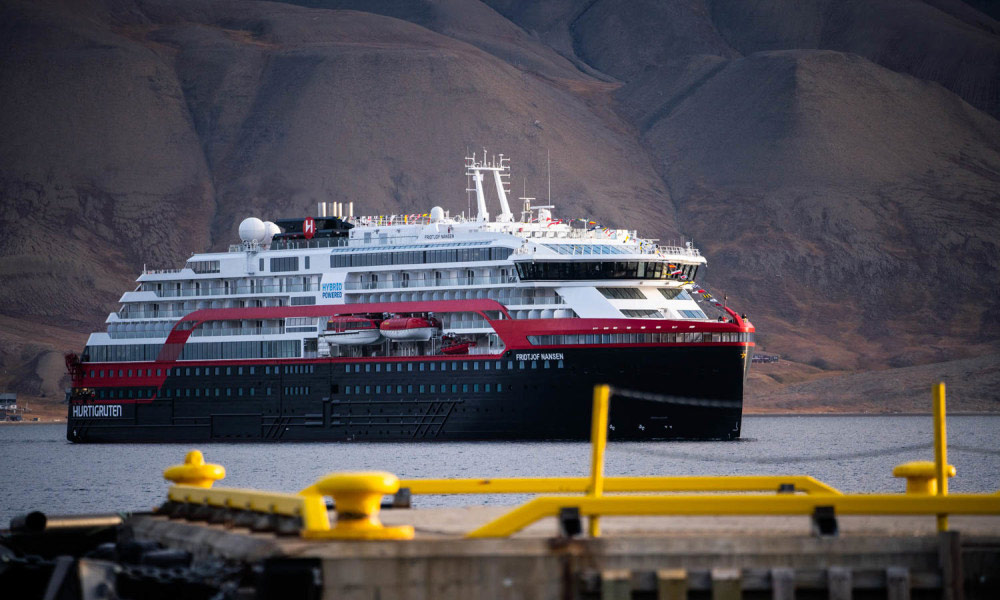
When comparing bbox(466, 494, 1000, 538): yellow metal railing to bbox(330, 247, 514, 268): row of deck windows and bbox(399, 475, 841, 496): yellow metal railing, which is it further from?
bbox(330, 247, 514, 268): row of deck windows

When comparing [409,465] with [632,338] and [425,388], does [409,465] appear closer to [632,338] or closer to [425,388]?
[632,338]

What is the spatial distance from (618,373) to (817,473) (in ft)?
52.0

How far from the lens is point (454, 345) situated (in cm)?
7219

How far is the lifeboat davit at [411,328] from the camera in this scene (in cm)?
7244

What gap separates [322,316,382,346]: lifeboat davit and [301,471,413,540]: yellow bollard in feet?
197

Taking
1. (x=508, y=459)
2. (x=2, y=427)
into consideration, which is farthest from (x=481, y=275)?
(x=2, y=427)

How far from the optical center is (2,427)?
145250 mm

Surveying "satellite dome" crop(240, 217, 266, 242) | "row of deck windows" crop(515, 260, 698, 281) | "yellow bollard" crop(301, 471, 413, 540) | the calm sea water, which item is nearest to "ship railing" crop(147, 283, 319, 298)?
"satellite dome" crop(240, 217, 266, 242)

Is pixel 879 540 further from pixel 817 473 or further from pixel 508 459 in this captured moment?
pixel 508 459

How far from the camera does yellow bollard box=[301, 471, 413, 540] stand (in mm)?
13586

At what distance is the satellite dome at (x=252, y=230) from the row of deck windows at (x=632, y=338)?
18194 mm

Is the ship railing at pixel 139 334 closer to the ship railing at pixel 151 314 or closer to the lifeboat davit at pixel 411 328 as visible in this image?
the ship railing at pixel 151 314

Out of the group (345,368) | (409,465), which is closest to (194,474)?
(409,465)

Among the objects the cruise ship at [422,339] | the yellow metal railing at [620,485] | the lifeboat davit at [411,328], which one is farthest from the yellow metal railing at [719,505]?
the lifeboat davit at [411,328]
